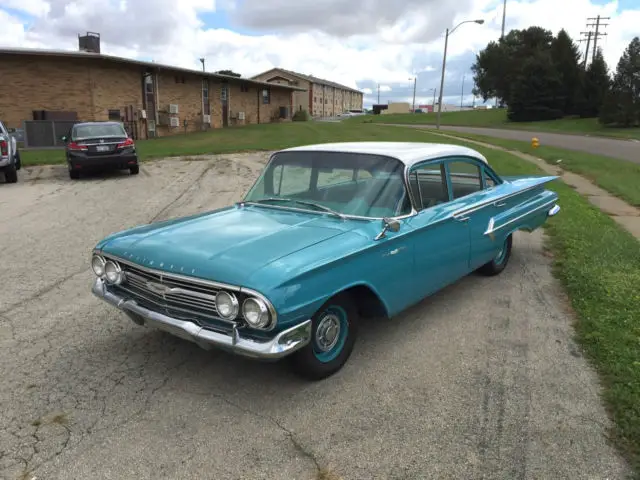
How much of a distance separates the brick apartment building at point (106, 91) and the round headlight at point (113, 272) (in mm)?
21396

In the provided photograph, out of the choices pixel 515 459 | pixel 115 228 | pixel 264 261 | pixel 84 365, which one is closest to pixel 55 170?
pixel 115 228

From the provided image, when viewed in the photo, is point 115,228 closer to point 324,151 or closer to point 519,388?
point 324,151

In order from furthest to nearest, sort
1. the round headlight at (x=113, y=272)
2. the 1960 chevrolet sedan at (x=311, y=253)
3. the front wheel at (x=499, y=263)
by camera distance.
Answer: the front wheel at (x=499, y=263) → the round headlight at (x=113, y=272) → the 1960 chevrolet sedan at (x=311, y=253)

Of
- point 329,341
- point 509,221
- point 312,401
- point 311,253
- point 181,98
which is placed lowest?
point 312,401

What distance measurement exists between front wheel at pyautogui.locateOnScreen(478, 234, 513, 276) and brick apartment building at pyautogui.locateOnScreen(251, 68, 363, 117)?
2025 inches

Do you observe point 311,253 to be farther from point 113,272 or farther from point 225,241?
point 113,272

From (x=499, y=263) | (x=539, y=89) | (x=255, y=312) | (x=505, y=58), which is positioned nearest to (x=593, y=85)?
(x=539, y=89)

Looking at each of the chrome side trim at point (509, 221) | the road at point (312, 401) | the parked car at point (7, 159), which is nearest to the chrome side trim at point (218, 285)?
the road at point (312, 401)

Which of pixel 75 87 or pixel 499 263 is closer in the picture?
pixel 499 263

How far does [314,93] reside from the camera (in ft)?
230

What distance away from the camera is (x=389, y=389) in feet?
11.2

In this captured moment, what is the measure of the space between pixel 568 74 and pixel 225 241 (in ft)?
201

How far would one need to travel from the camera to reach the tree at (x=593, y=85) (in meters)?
52.6

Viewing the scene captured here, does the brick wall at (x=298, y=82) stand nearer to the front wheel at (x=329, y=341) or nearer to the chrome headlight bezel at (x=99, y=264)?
the chrome headlight bezel at (x=99, y=264)
